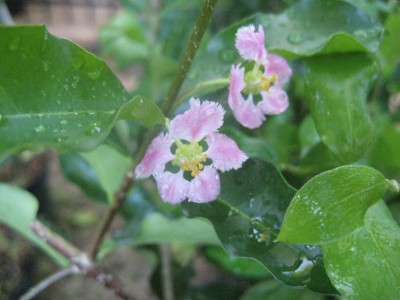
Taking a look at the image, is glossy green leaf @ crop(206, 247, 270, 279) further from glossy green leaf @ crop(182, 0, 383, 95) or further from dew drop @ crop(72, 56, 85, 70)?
dew drop @ crop(72, 56, 85, 70)

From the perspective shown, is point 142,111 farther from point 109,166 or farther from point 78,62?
point 109,166

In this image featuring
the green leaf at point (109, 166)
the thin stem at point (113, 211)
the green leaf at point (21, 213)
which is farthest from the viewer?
the green leaf at point (21, 213)

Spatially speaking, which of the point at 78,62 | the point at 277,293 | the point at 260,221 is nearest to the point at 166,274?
the point at 277,293

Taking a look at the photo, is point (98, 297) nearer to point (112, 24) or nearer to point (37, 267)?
point (37, 267)

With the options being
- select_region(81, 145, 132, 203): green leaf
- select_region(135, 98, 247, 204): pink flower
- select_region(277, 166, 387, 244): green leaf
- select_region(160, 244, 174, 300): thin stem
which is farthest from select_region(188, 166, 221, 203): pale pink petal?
select_region(160, 244, 174, 300): thin stem

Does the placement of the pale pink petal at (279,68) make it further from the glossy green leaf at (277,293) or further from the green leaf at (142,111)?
the glossy green leaf at (277,293)

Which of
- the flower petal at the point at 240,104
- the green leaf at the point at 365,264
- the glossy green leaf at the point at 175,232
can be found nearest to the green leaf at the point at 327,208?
the green leaf at the point at 365,264

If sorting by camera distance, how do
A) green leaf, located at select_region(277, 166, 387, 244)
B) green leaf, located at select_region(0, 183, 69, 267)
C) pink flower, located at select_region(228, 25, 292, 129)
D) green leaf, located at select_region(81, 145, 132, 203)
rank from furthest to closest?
1. green leaf, located at select_region(0, 183, 69, 267)
2. green leaf, located at select_region(81, 145, 132, 203)
3. pink flower, located at select_region(228, 25, 292, 129)
4. green leaf, located at select_region(277, 166, 387, 244)
